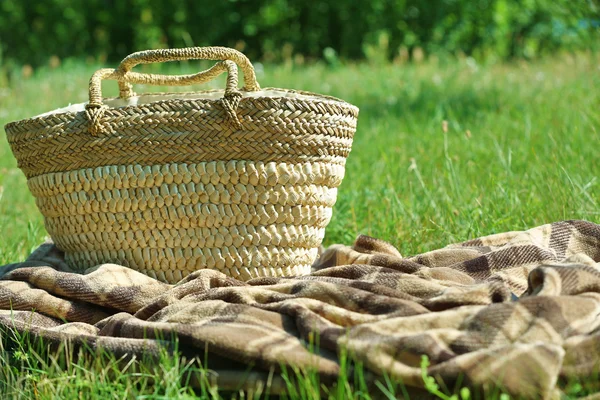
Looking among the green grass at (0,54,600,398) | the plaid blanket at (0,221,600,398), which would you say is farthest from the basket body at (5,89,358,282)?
the green grass at (0,54,600,398)

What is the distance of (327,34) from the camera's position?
10.6 meters

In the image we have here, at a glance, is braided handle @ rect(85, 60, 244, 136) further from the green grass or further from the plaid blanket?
the green grass

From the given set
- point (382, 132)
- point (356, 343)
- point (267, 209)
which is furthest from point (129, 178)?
point (382, 132)

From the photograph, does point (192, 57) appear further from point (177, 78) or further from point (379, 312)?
point (379, 312)

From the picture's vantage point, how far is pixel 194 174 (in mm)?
2219

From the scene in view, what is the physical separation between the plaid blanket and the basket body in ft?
0.47

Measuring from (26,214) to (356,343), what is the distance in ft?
8.30

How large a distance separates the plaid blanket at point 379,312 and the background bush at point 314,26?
7.71m

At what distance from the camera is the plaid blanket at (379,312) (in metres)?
1.43

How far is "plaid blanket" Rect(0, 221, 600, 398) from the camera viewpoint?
1431 millimetres

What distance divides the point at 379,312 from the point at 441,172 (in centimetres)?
195

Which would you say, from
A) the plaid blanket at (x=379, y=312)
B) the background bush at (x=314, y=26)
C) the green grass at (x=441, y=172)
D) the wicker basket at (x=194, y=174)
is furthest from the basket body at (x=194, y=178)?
the background bush at (x=314, y=26)

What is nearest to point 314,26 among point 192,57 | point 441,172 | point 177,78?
point 441,172

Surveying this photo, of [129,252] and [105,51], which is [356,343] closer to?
[129,252]
